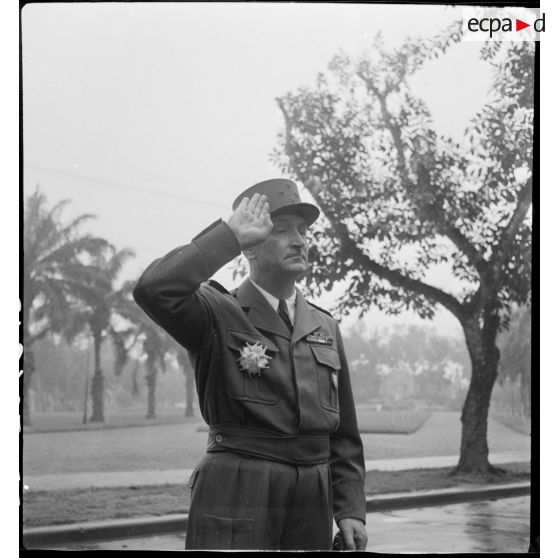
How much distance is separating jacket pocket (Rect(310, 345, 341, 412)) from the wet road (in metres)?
0.75

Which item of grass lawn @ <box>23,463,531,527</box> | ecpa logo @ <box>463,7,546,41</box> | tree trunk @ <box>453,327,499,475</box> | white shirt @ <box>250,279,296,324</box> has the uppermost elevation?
ecpa logo @ <box>463,7,546,41</box>

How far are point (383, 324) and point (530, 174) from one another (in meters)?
0.94

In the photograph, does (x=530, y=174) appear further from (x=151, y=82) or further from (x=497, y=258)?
(x=151, y=82)

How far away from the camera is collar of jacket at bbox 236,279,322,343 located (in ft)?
8.77

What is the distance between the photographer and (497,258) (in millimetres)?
3459

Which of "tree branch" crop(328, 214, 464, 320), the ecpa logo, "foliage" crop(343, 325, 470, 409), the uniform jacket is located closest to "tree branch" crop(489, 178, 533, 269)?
"tree branch" crop(328, 214, 464, 320)

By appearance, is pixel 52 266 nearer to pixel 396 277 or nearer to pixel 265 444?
pixel 265 444

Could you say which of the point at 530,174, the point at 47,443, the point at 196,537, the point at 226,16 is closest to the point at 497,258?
the point at 530,174

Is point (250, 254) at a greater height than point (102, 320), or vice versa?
point (250, 254)

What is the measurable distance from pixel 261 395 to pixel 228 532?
45 centimetres

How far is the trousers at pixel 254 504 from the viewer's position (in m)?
2.51

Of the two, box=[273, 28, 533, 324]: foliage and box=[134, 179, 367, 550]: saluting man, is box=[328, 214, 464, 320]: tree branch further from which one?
box=[134, 179, 367, 550]: saluting man

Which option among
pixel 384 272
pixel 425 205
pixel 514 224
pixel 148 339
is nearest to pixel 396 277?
pixel 384 272

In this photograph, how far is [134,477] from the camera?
3.28 m
